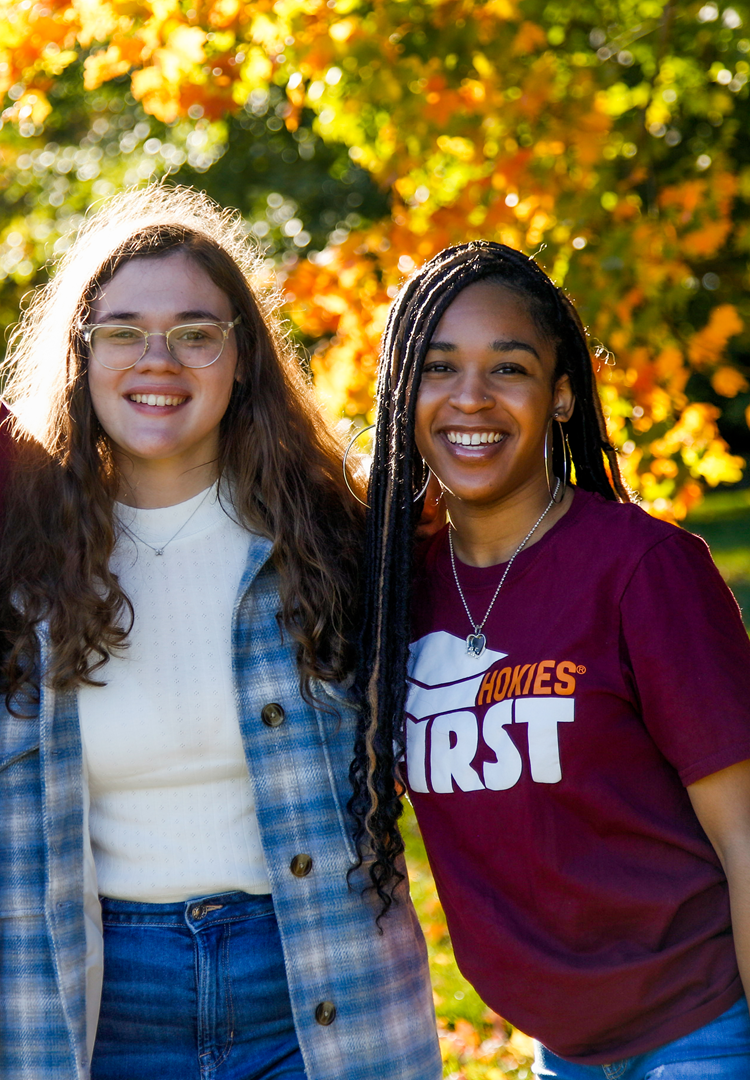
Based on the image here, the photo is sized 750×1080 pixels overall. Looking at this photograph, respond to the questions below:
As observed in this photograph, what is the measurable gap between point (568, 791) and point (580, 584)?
0.37 meters

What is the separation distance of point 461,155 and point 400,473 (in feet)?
7.33

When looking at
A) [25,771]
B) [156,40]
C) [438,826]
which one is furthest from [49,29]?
[438,826]

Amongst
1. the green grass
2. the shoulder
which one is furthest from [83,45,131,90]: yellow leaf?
the green grass

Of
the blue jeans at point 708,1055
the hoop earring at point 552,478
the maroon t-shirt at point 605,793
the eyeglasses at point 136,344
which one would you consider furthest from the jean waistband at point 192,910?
the eyeglasses at point 136,344

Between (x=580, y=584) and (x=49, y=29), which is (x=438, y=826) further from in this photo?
(x=49, y=29)

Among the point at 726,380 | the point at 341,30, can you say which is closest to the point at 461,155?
the point at 341,30

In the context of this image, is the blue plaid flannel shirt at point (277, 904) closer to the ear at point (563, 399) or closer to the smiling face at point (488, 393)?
the smiling face at point (488, 393)

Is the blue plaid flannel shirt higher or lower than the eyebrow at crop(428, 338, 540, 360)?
lower

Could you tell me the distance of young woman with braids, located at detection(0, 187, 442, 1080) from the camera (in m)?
2.31

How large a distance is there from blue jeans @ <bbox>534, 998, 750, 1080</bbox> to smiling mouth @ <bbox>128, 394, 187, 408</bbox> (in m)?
1.58

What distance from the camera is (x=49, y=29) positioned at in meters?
3.83

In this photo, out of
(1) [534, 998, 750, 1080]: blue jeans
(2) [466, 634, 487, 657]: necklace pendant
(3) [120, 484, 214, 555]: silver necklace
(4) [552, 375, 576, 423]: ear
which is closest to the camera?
(1) [534, 998, 750, 1080]: blue jeans

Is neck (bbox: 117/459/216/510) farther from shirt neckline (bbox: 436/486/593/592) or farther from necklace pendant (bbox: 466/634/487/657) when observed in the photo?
necklace pendant (bbox: 466/634/487/657)

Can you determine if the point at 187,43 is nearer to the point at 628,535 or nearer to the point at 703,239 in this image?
the point at 703,239
